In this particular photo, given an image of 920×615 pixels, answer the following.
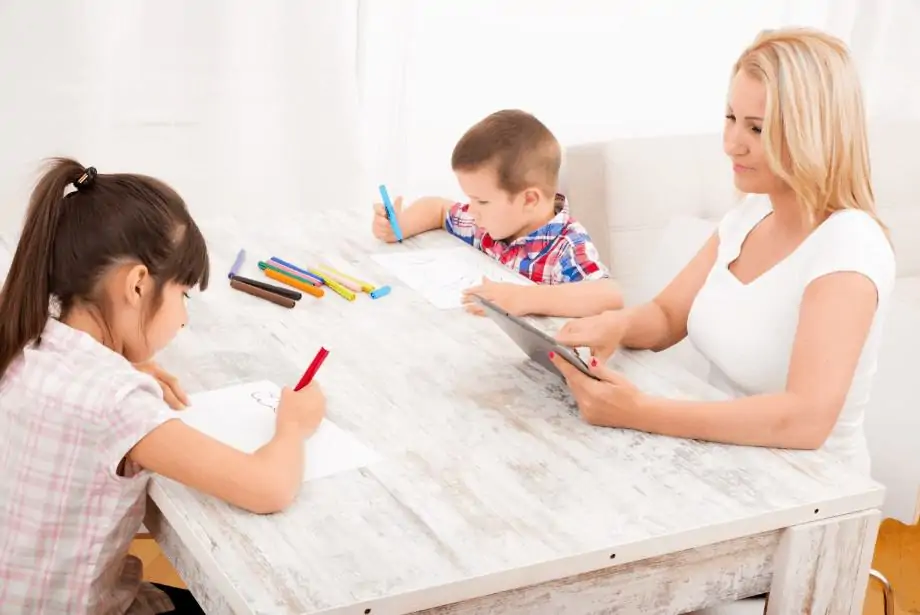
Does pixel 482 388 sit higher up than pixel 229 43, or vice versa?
pixel 229 43

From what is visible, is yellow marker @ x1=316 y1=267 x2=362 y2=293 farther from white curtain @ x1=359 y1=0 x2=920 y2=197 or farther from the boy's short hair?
white curtain @ x1=359 y1=0 x2=920 y2=197

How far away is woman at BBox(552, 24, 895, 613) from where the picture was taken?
1.52 metres

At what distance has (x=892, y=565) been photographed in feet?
9.09

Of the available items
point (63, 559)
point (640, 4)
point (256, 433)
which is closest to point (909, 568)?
point (640, 4)

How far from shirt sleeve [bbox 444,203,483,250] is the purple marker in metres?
0.46

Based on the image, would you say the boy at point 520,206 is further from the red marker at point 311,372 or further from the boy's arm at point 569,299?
the red marker at point 311,372

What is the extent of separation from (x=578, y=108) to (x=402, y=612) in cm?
238

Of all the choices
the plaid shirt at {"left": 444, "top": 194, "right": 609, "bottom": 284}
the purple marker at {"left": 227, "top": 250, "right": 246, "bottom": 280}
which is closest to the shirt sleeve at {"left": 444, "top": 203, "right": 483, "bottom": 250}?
the plaid shirt at {"left": 444, "top": 194, "right": 609, "bottom": 284}

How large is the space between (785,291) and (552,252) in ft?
1.85

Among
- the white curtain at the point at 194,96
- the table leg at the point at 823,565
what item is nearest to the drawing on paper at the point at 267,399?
the table leg at the point at 823,565

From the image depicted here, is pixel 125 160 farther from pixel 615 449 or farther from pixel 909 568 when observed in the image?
pixel 909 568

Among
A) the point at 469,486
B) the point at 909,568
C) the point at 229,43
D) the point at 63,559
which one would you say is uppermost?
the point at 229,43

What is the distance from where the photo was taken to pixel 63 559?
4.48 ft

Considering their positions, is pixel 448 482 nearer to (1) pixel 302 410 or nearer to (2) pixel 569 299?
(1) pixel 302 410
